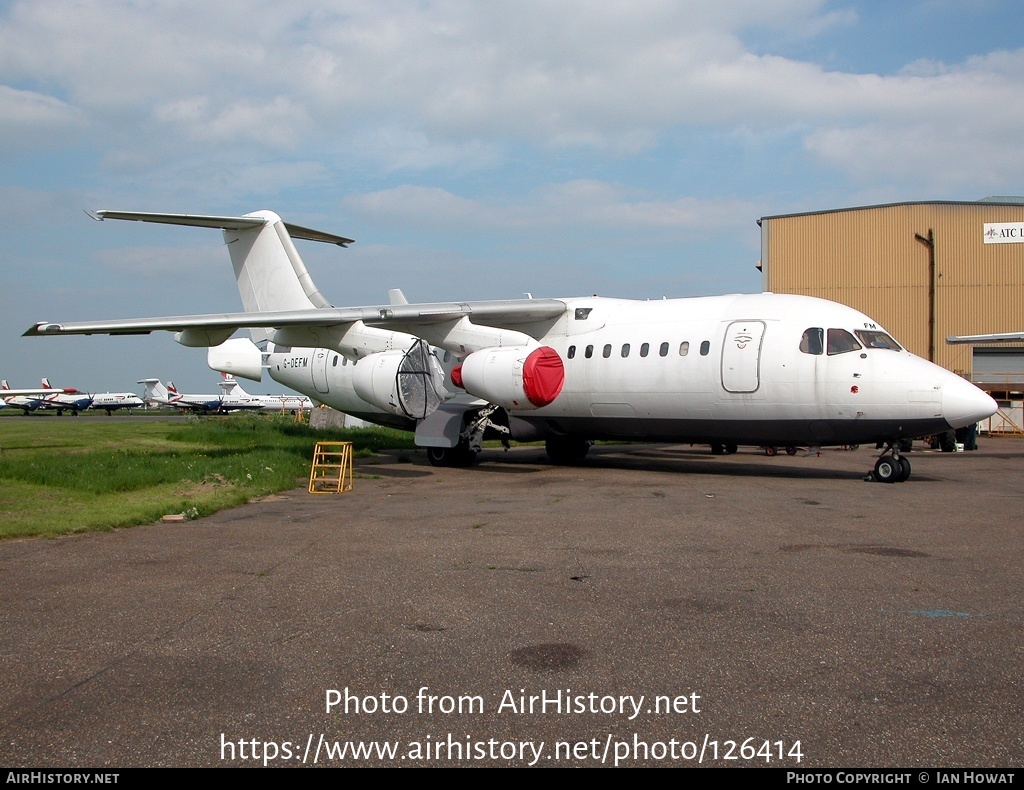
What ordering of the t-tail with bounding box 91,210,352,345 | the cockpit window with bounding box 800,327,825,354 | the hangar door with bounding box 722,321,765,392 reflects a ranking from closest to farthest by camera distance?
1. the cockpit window with bounding box 800,327,825,354
2. the hangar door with bounding box 722,321,765,392
3. the t-tail with bounding box 91,210,352,345

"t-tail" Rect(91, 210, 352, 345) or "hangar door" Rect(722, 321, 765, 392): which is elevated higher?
"t-tail" Rect(91, 210, 352, 345)

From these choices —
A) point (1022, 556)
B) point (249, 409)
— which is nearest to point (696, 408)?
point (1022, 556)

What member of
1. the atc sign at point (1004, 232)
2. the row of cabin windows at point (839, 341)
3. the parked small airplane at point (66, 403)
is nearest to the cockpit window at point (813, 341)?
the row of cabin windows at point (839, 341)

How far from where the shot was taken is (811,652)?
5.16m

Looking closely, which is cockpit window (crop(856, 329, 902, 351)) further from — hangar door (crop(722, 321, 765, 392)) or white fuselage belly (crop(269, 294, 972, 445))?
hangar door (crop(722, 321, 765, 392))

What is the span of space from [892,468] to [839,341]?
2.34 meters

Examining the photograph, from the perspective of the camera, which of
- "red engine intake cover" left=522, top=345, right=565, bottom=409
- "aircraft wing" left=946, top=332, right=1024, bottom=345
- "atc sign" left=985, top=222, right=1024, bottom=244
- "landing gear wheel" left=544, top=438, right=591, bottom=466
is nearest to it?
"red engine intake cover" left=522, top=345, right=565, bottom=409

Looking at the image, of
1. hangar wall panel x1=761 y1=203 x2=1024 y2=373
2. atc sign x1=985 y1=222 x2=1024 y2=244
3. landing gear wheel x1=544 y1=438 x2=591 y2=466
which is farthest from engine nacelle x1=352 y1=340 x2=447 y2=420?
atc sign x1=985 y1=222 x2=1024 y2=244

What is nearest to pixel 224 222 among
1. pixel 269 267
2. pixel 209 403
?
pixel 269 267

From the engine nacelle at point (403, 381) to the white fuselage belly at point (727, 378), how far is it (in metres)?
2.40

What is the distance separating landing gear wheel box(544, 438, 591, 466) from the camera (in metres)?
20.5

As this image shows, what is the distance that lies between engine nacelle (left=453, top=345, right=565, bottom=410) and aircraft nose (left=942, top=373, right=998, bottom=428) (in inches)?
276

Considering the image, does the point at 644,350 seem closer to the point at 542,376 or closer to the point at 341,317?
the point at 542,376
